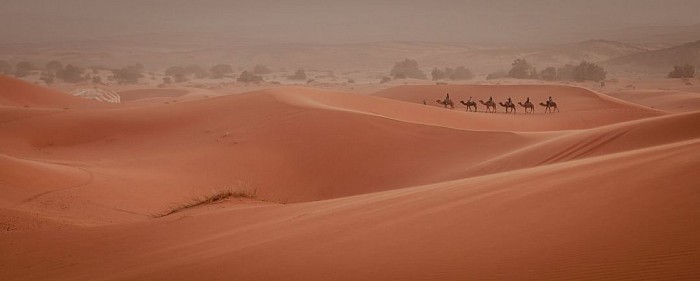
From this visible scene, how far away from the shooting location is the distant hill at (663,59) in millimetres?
60781

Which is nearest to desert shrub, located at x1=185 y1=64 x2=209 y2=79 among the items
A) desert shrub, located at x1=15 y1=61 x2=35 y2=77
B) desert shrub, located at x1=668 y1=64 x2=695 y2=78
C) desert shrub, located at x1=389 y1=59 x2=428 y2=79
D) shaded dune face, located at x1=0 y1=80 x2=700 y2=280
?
desert shrub, located at x1=15 y1=61 x2=35 y2=77

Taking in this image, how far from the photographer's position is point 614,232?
379 cm

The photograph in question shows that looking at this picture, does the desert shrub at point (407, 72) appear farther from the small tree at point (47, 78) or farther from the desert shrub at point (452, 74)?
the small tree at point (47, 78)

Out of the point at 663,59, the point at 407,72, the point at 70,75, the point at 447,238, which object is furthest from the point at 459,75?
the point at 447,238

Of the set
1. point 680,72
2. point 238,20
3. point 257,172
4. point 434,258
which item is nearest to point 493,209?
point 434,258

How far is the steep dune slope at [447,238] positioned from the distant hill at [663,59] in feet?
205

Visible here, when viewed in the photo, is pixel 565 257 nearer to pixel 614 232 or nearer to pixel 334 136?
pixel 614 232

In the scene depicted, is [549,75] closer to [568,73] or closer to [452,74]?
[568,73]

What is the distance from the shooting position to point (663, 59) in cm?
6322

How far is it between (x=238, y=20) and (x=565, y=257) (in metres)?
197

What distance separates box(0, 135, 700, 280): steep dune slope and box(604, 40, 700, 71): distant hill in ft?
205

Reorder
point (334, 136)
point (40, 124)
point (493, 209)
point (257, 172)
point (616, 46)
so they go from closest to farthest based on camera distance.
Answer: point (493, 209), point (257, 172), point (334, 136), point (40, 124), point (616, 46)

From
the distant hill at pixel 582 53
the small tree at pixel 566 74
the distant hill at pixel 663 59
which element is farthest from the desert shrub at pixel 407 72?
the distant hill at pixel 663 59

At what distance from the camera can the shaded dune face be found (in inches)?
150
